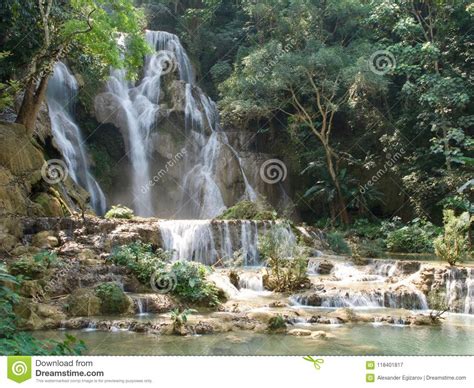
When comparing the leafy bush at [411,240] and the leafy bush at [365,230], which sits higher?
the leafy bush at [365,230]

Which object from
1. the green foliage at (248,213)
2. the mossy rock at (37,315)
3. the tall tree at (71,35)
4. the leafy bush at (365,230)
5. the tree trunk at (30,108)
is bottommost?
the mossy rock at (37,315)

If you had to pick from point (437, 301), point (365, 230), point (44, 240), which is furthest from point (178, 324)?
point (365, 230)

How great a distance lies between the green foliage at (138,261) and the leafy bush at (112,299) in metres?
1.28

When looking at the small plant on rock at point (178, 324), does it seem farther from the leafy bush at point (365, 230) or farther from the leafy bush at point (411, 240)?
the leafy bush at point (365, 230)

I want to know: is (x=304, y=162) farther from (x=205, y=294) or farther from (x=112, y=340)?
(x=112, y=340)

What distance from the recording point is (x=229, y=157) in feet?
68.4

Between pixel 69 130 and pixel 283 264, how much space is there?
443 inches

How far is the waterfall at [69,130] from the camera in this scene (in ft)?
57.3

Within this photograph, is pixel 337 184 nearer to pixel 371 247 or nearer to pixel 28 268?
pixel 371 247

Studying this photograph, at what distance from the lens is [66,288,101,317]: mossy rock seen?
792 centimetres

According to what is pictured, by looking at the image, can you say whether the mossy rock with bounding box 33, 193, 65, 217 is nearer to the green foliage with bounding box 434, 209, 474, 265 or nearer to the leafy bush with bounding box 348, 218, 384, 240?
the green foliage with bounding box 434, 209, 474, 265

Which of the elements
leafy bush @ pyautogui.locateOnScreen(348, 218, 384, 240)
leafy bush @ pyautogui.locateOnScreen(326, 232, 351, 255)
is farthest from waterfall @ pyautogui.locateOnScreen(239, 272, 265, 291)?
leafy bush @ pyautogui.locateOnScreen(348, 218, 384, 240)

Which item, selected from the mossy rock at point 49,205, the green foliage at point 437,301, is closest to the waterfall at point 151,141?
the mossy rock at point 49,205

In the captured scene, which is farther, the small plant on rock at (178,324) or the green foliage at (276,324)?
the green foliage at (276,324)
